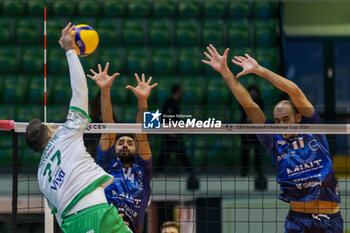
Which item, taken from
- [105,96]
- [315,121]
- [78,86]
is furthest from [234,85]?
[78,86]

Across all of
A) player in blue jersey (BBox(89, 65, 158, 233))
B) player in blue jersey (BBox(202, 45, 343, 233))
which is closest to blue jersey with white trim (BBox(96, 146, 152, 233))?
player in blue jersey (BBox(89, 65, 158, 233))

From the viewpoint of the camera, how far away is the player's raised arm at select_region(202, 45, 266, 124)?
15.4 ft

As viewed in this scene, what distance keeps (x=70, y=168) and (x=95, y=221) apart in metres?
0.39

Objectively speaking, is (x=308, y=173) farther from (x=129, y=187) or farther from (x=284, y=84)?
(x=129, y=187)

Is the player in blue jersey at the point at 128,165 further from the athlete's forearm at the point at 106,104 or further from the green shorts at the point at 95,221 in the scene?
the green shorts at the point at 95,221

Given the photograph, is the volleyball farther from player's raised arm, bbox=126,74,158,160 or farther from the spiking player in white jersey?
the spiking player in white jersey

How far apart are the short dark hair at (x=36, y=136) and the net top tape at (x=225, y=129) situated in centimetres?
93

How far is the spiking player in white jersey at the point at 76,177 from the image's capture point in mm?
3736

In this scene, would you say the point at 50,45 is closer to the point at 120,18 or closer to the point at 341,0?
the point at 120,18

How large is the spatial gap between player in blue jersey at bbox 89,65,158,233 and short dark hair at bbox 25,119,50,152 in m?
1.05

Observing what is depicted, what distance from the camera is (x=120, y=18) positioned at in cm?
1016

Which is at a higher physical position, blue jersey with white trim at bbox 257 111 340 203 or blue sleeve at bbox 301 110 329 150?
blue sleeve at bbox 301 110 329 150

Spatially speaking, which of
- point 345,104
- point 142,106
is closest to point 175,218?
point 142,106

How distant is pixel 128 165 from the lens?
16.2 feet
